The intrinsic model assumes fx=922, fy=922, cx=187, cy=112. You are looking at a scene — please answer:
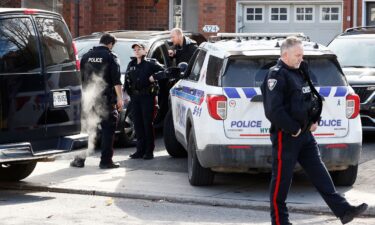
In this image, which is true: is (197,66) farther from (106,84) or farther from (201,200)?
(201,200)

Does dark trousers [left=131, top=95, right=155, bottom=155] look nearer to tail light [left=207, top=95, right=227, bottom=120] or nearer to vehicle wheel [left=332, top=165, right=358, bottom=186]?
tail light [left=207, top=95, right=227, bottom=120]

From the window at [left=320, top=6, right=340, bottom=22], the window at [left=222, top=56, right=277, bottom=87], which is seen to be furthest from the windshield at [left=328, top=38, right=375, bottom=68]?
the window at [left=320, top=6, right=340, bottom=22]

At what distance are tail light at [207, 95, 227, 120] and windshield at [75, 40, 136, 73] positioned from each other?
485cm

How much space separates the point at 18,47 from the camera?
33.4 feet

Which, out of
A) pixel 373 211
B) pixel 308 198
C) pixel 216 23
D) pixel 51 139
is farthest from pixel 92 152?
pixel 216 23

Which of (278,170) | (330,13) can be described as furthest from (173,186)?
(330,13)

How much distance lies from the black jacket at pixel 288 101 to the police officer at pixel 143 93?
5.09 m

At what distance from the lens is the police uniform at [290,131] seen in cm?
791

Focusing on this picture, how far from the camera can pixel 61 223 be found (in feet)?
29.4

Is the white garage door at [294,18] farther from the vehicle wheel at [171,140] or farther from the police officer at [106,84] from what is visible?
the police officer at [106,84]

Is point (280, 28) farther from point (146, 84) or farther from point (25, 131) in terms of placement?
point (25, 131)

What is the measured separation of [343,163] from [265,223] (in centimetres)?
162

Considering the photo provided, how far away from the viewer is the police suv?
33.1 ft

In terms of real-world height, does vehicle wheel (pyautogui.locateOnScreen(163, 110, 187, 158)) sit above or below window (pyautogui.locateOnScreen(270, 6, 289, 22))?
below
